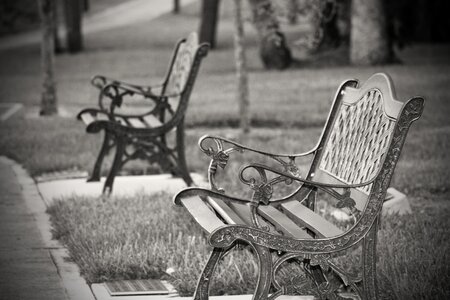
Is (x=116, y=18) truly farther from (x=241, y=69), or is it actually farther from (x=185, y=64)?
(x=185, y=64)

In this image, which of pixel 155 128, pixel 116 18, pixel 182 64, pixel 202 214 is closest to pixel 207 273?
pixel 202 214

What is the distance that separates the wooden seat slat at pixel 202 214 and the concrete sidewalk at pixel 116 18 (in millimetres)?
30488

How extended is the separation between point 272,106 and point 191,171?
638cm

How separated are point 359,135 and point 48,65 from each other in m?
9.98

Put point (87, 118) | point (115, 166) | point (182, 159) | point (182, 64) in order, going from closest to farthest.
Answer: point (115, 166) < point (182, 159) < point (87, 118) < point (182, 64)

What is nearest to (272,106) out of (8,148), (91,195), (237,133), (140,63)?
(237,133)

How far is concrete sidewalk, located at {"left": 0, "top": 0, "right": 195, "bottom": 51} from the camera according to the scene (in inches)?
1483

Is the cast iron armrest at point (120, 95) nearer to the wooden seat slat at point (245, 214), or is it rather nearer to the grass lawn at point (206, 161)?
the grass lawn at point (206, 161)

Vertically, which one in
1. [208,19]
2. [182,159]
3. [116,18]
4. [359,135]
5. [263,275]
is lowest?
[116,18]

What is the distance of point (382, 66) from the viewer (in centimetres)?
2377

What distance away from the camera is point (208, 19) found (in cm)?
2880

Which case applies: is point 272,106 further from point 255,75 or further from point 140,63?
point 140,63

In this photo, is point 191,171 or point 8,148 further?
point 8,148

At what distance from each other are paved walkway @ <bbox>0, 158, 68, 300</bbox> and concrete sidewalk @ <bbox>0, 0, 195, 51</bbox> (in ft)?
90.6
